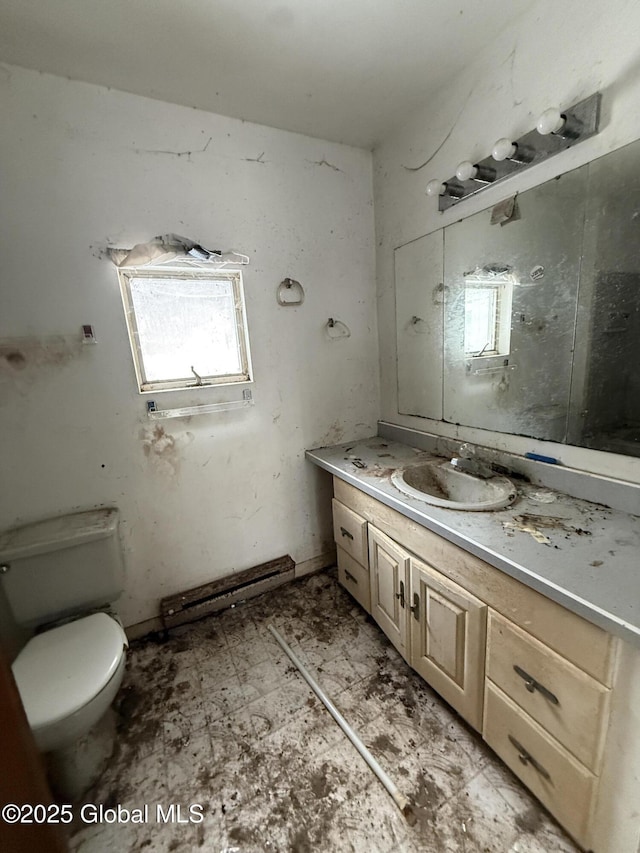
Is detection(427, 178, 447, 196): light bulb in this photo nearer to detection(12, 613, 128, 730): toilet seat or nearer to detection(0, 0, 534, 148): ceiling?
detection(0, 0, 534, 148): ceiling

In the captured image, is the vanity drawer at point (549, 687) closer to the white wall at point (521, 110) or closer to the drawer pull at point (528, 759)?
the drawer pull at point (528, 759)

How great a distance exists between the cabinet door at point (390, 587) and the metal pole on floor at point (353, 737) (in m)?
0.34

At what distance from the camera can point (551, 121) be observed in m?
1.04

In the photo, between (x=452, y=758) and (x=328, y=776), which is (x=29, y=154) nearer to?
(x=328, y=776)

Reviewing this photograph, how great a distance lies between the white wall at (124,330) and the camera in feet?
4.45

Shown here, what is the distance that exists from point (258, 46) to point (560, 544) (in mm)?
1878

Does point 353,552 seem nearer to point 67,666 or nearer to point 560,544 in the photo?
point 560,544

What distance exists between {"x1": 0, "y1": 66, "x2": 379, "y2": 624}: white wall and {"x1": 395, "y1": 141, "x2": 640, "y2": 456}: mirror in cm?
54

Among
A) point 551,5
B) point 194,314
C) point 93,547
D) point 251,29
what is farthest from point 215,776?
point 551,5

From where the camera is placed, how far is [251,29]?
1.17 metres

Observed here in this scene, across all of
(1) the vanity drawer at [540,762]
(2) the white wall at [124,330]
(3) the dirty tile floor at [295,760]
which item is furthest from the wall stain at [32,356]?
(1) the vanity drawer at [540,762]

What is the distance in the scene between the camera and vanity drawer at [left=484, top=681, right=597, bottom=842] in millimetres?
863

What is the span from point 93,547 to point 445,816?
145 cm

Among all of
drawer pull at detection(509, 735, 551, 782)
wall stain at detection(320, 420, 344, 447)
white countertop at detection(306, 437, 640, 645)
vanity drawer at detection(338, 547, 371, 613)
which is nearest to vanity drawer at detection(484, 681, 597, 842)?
drawer pull at detection(509, 735, 551, 782)
